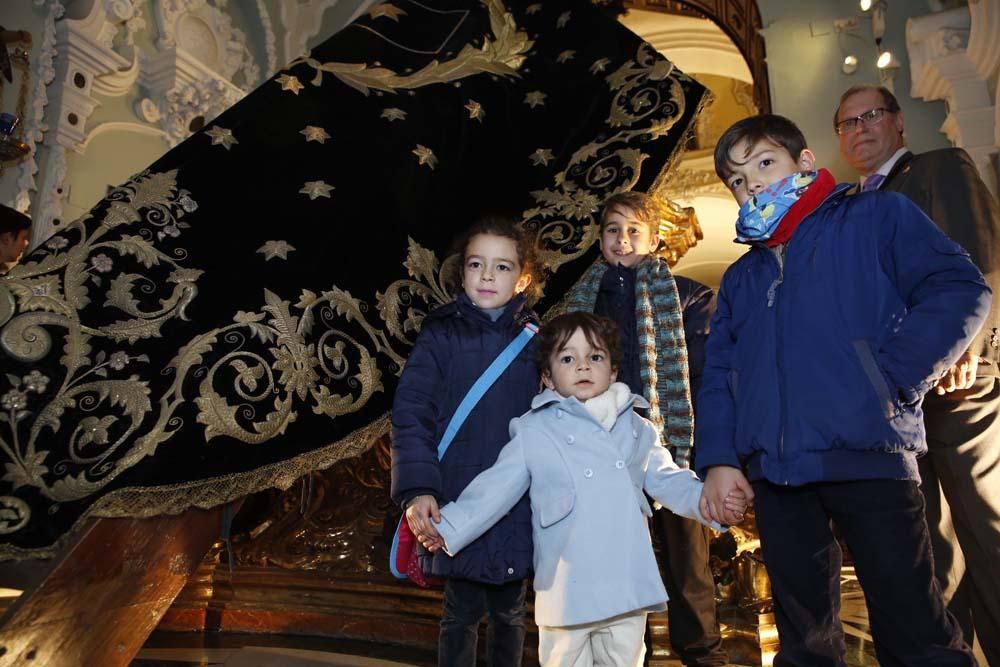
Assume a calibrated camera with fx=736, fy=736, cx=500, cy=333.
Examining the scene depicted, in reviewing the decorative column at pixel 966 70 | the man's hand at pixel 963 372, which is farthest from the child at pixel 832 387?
the decorative column at pixel 966 70

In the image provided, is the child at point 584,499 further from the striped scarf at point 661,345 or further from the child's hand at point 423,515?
the striped scarf at point 661,345

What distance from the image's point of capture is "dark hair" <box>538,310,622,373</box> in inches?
69.3

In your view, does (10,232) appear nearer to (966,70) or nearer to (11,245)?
(11,245)

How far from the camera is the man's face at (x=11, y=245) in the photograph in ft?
9.67

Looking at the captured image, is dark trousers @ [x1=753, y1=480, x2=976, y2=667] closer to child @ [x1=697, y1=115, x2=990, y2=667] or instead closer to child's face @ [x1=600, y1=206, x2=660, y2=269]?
child @ [x1=697, y1=115, x2=990, y2=667]

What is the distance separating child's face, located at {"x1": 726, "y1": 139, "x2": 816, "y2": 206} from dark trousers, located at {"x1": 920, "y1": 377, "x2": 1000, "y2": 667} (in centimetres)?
87

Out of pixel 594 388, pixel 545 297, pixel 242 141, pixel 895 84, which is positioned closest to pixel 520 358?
pixel 594 388

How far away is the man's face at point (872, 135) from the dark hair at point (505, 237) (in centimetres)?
112

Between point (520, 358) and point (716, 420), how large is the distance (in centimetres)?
56

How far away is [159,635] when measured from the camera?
9.33ft

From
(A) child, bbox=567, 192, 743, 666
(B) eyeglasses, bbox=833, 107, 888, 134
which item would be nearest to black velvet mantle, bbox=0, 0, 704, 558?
(A) child, bbox=567, 192, 743, 666

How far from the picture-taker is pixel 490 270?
1.93m

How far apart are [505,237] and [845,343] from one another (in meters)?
0.92

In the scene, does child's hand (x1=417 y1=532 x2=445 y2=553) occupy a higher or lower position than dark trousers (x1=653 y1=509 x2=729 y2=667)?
higher
